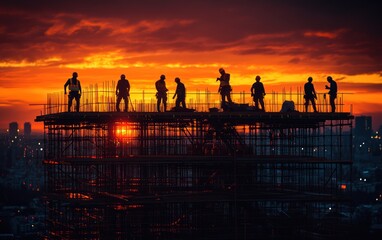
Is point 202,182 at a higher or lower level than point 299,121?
lower

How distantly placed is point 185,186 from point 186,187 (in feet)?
2.26

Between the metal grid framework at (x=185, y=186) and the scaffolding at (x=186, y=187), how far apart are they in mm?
37

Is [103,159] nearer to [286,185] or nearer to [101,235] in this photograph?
[101,235]

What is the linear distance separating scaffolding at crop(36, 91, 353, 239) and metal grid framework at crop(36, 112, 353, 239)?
0.04 m

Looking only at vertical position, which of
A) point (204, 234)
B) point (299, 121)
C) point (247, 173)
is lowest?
point (204, 234)

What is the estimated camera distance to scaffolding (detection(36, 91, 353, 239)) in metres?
28.6

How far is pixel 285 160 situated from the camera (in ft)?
95.8

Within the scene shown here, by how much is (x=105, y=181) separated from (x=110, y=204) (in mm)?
3158

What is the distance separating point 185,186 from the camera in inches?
1300

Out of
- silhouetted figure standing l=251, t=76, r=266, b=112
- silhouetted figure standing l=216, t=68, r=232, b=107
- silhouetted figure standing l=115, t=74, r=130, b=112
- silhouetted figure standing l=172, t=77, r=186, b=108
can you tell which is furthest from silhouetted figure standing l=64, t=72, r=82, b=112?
silhouetted figure standing l=251, t=76, r=266, b=112

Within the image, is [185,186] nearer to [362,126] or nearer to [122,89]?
[122,89]

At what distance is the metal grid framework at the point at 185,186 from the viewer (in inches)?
1128

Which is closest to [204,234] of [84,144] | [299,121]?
[299,121]

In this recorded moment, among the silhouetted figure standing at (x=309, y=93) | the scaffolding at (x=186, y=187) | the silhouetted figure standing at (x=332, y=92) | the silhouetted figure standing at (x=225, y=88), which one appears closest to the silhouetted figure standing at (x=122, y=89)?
the scaffolding at (x=186, y=187)
